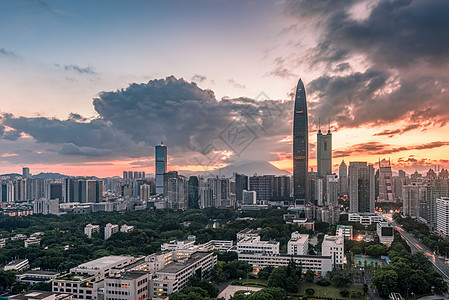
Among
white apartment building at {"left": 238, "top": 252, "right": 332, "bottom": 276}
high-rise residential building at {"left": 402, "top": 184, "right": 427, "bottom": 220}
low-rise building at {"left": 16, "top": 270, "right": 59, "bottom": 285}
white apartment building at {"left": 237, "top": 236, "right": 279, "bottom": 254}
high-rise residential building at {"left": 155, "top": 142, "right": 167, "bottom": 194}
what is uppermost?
high-rise residential building at {"left": 155, "top": 142, "right": 167, "bottom": 194}

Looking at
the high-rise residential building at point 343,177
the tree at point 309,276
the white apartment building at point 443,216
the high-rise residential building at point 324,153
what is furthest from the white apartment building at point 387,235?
the high-rise residential building at point 343,177

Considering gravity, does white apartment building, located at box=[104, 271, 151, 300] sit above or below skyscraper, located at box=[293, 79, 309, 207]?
below

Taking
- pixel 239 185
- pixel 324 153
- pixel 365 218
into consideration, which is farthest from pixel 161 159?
pixel 365 218

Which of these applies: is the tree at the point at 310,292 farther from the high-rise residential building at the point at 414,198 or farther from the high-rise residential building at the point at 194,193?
the high-rise residential building at the point at 194,193

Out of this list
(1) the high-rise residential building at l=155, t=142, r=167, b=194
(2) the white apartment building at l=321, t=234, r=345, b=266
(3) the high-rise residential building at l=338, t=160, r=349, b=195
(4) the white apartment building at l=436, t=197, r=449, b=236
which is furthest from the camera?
(1) the high-rise residential building at l=155, t=142, r=167, b=194

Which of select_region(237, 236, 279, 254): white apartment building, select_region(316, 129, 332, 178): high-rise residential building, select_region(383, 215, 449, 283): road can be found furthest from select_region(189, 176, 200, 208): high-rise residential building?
select_region(237, 236, 279, 254): white apartment building

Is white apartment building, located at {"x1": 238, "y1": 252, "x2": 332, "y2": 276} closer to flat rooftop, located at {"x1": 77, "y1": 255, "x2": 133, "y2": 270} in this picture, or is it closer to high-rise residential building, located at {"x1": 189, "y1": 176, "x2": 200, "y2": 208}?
flat rooftop, located at {"x1": 77, "y1": 255, "x2": 133, "y2": 270}

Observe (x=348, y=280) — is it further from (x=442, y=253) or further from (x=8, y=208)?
(x=8, y=208)
